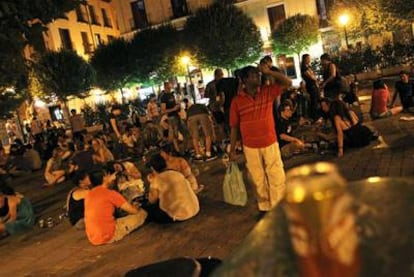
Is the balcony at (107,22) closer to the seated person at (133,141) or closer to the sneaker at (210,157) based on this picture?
the seated person at (133,141)

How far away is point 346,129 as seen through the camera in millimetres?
8391

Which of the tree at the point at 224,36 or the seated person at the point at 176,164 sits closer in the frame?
the seated person at the point at 176,164

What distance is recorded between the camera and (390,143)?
835 centimetres

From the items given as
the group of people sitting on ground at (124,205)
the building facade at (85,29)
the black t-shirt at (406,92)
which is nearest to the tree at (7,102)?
the group of people sitting on ground at (124,205)

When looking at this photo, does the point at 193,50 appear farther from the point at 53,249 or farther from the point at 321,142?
the point at 53,249

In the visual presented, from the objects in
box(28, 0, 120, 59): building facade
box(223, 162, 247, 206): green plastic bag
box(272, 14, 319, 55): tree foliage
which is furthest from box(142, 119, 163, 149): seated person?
box(28, 0, 120, 59): building facade

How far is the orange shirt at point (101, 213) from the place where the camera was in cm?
605

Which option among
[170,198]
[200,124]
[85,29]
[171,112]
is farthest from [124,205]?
[85,29]

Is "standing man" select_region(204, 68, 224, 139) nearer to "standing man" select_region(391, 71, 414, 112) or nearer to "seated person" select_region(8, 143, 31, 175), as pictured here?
"standing man" select_region(391, 71, 414, 112)

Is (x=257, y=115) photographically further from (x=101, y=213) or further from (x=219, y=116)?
(x=219, y=116)

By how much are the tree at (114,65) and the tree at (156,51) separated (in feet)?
1.90

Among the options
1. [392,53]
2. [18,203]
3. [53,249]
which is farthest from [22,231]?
[392,53]

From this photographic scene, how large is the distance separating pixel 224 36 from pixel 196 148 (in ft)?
83.6

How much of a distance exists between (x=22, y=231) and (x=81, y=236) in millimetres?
1476
